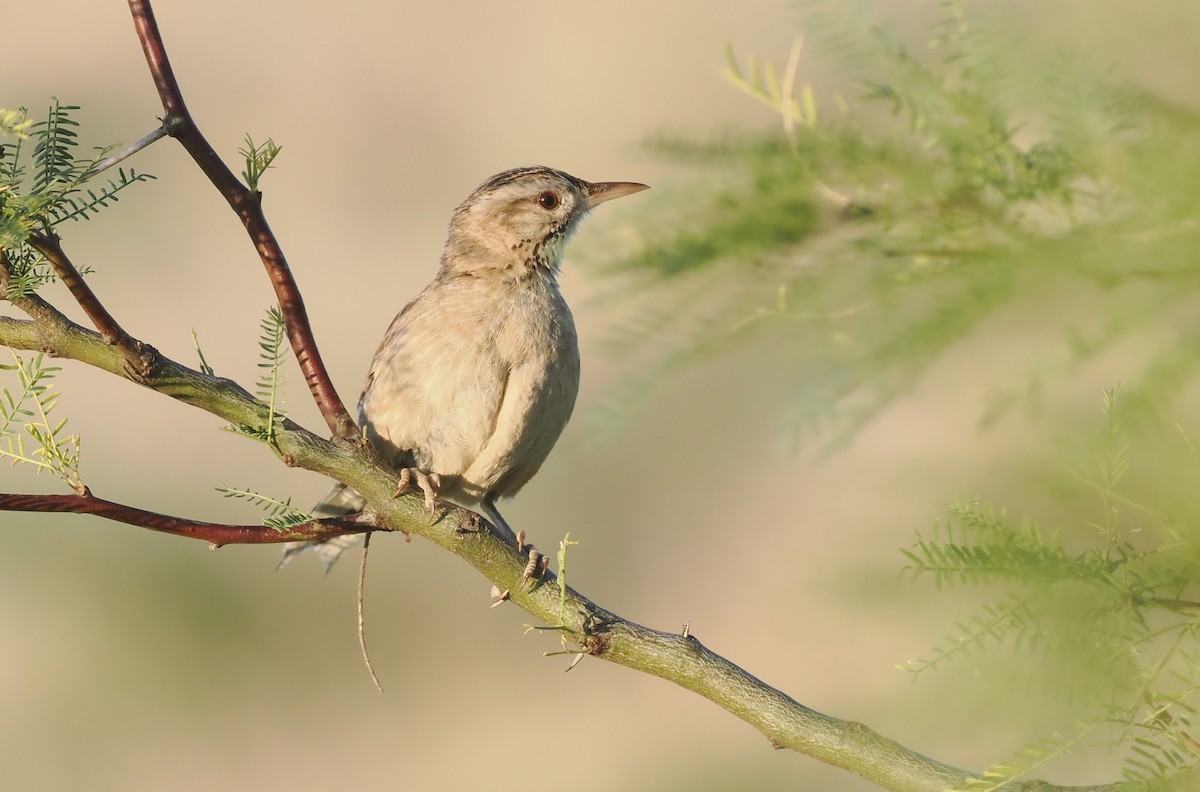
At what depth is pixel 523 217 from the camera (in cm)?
552

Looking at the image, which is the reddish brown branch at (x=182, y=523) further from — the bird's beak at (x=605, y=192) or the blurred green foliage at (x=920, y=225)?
the bird's beak at (x=605, y=192)

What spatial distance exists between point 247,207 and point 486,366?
225 cm

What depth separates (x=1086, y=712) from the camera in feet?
4.46

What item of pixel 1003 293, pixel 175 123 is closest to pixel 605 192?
pixel 175 123

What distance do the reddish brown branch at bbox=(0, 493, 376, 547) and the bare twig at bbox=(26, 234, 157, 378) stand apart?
29 cm

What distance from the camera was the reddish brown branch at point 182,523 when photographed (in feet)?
7.59

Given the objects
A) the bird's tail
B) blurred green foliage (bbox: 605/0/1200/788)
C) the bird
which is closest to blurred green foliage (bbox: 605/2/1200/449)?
blurred green foliage (bbox: 605/0/1200/788)

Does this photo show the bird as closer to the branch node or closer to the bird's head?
the bird's head

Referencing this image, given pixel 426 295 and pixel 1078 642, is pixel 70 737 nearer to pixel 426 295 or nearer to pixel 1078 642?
pixel 426 295

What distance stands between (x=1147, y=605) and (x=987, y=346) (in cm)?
39

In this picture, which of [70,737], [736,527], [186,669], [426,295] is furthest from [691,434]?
[426,295]

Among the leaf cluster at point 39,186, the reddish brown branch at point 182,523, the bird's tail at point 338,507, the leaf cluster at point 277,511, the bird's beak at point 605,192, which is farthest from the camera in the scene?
the bird's beak at point 605,192

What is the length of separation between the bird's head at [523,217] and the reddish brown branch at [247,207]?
8.02ft

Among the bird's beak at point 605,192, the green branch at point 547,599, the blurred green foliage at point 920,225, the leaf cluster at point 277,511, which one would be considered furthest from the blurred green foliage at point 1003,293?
the bird's beak at point 605,192
